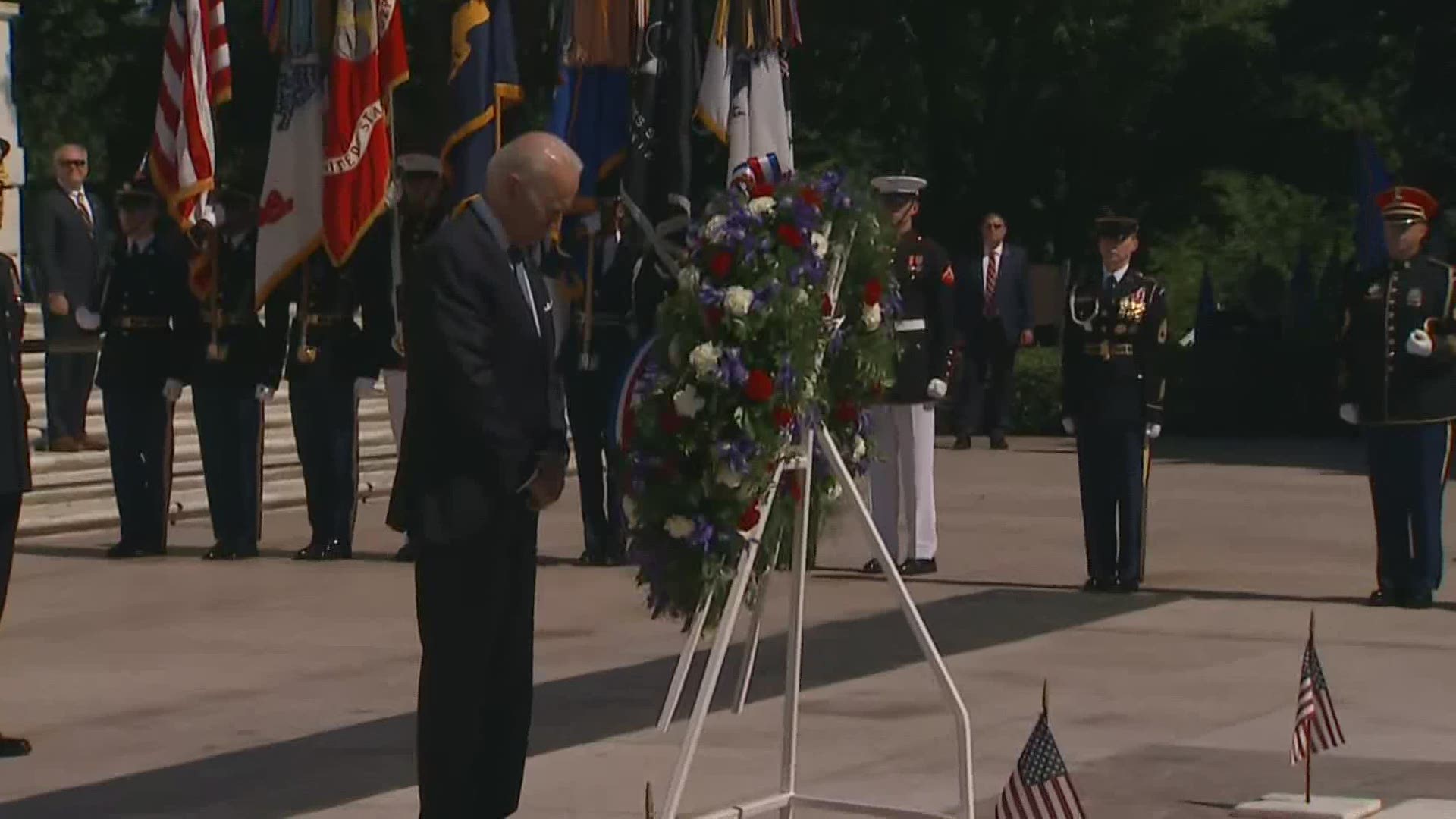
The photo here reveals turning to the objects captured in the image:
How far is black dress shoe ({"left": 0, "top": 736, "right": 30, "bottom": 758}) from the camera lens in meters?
9.62

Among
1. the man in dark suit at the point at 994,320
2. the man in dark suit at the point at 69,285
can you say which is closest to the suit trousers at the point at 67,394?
the man in dark suit at the point at 69,285

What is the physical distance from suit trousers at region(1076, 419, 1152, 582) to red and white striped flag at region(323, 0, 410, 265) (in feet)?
13.1

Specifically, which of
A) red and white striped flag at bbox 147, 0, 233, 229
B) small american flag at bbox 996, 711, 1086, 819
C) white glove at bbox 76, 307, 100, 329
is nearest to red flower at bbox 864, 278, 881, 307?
small american flag at bbox 996, 711, 1086, 819

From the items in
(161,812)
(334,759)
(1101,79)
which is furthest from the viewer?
(1101,79)

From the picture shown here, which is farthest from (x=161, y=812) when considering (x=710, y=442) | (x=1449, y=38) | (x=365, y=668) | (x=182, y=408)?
(x=1449, y=38)

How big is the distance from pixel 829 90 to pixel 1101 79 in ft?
10.4

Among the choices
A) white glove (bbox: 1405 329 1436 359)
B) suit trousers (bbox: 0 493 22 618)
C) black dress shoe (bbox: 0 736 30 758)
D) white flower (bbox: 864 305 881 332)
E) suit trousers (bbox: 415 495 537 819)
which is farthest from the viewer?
white glove (bbox: 1405 329 1436 359)

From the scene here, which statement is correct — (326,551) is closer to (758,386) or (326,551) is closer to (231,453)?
(231,453)

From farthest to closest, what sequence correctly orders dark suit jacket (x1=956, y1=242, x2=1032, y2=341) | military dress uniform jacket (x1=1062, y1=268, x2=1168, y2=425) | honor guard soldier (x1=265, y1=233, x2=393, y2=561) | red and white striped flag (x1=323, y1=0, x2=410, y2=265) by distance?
dark suit jacket (x1=956, y1=242, x2=1032, y2=341) → honor guard soldier (x1=265, y1=233, x2=393, y2=561) → red and white striped flag (x1=323, y1=0, x2=410, y2=265) → military dress uniform jacket (x1=1062, y1=268, x2=1168, y2=425)

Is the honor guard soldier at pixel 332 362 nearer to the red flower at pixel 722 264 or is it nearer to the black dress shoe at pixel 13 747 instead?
the black dress shoe at pixel 13 747

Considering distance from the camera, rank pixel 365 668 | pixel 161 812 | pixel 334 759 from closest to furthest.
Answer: pixel 161 812 < pixel 334 759 < pixel 365 668

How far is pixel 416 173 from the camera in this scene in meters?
14.8

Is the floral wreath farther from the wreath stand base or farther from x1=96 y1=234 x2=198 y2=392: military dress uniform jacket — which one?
x1=96 y1=234 x2=198 y2=392: military dress uniform jacket

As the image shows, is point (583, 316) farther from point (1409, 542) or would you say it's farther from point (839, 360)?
point (839, 360)
